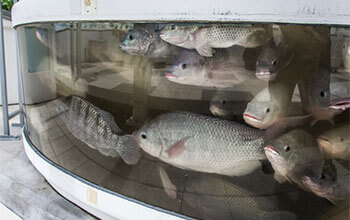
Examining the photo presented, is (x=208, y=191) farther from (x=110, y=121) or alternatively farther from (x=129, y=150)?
(x=110, y=121)

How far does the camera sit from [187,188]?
1.24 metres

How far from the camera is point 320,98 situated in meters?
1.09

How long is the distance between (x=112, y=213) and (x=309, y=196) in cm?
85

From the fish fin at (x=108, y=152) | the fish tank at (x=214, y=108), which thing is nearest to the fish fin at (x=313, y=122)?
the fish tank at (x=214, y=108)

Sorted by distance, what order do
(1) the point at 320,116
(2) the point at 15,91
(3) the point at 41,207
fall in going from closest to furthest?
(1) the point at 320,116 → (3) the point at 41,207 → (2) the point at 15,91

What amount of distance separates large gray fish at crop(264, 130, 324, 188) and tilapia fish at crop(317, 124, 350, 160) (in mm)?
28

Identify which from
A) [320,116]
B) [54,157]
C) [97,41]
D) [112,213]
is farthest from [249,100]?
[54,157]

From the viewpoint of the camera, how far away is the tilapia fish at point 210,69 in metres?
1.13

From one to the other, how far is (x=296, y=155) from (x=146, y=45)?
74 centimetres

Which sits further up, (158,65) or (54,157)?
(158,65)

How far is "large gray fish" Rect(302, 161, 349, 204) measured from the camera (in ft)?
3.62

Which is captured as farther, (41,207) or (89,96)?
(41,207)

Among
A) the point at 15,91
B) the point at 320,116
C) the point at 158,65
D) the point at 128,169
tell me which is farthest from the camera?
the point at 15,91

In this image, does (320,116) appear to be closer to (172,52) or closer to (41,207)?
(172,52)
